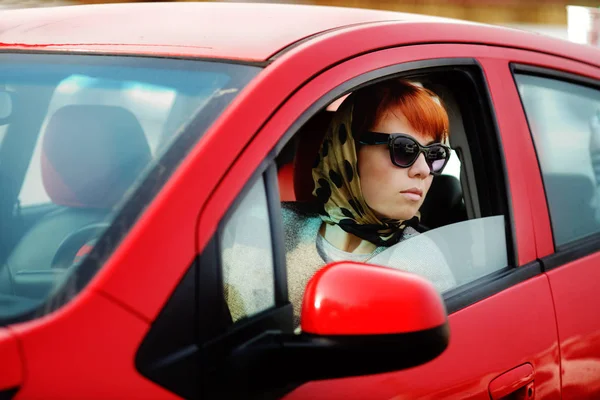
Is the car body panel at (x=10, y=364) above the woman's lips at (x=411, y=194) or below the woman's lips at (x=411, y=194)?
below

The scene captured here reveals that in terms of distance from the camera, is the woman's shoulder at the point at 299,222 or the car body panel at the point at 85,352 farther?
the woman's shoulder at the point at 299,222

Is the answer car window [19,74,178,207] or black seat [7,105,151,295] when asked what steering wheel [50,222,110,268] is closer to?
black seat [7,105,151,295]

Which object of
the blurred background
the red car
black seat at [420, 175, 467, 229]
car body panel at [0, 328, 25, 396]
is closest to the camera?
car body panel at [0, 328, 25, 396]

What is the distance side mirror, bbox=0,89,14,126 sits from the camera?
2166 mm

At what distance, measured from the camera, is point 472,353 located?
2.04m

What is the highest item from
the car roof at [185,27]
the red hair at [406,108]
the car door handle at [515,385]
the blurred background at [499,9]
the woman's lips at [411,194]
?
the blurred background at [499,9]

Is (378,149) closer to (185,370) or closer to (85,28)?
(85,28)

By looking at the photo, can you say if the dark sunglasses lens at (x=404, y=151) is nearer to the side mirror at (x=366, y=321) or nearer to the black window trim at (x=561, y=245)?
the black window trim at (x=561, y=245)

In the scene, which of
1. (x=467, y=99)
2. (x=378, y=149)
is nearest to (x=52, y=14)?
(x=378, y=149)

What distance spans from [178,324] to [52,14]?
1.24 meters

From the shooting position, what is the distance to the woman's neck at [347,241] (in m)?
2.46

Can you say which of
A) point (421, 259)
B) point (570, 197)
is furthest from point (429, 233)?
point (570, 197)

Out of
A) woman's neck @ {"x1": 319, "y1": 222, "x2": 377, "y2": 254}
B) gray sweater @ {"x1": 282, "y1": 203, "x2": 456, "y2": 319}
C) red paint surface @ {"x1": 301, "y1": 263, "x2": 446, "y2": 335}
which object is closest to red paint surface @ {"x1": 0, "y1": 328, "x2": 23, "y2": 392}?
red paint surface @ {"x1": 301, "y1": 263, "x2": 446, "y2": 335}

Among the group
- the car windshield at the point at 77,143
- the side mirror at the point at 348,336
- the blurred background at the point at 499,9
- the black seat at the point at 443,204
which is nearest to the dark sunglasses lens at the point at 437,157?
the black seat at the point at 443,204
